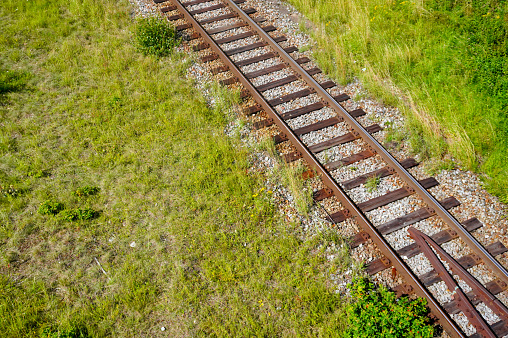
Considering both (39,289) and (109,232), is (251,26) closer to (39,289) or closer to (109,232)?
(109,232)

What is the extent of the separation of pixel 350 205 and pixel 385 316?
2009 millimetres

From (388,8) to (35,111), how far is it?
31.5ft

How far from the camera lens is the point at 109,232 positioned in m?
7.09

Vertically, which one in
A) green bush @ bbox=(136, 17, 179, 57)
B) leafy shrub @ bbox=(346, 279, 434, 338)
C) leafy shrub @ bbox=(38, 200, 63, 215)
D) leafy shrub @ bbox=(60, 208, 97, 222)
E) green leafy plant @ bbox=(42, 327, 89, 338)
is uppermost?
green bush @ bbox=(136, 17, 179, 57)

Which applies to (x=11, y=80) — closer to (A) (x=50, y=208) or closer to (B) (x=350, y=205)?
(A) (x=50, y=208)

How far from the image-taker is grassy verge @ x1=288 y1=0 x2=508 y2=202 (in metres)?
8.23

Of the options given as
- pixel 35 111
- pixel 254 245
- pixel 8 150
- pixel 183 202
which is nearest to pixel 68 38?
pixel 35 111

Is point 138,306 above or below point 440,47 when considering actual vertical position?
below

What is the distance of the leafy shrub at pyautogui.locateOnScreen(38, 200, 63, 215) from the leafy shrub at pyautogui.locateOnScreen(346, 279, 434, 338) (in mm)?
5205

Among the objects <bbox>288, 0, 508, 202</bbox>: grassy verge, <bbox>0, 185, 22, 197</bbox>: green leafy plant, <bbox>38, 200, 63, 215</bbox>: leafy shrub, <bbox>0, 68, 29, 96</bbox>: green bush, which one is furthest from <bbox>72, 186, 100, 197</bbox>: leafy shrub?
<bbox>288, 0, 508, 202</bbox>: grassy verge

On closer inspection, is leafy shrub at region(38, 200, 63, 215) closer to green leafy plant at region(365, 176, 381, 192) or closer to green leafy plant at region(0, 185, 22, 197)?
green leafy plant at region(0, 185, 22, 197)

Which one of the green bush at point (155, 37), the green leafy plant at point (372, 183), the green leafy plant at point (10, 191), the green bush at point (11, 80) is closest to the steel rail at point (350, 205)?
the green leafy plant at point (372, 183)

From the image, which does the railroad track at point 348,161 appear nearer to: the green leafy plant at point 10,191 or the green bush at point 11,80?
the green bush at point 11,80

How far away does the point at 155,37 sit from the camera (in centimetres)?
1109
